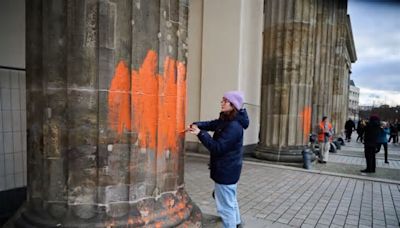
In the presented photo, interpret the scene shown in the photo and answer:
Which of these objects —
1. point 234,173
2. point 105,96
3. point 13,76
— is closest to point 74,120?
point 105,96

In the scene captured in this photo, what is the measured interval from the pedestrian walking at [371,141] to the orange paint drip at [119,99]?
350 inches

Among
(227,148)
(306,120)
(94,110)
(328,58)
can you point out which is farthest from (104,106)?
(328,58)

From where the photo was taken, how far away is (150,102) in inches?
113

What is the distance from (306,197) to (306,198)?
0.08 metres

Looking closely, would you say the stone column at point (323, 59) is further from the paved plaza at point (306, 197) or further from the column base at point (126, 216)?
the column base at point (126, 216)

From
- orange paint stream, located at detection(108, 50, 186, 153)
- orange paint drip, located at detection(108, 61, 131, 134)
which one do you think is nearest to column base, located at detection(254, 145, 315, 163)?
orange paint stream, located at detection(108, 50, 186, 153)

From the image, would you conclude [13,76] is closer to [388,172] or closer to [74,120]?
[74,120]

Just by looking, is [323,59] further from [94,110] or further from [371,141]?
[94,110]

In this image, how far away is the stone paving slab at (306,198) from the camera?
4.99 meters

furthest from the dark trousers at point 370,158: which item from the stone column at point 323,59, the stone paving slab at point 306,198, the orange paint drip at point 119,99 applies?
the orange paint drip at point 119,99

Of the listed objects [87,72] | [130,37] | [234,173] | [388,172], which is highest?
[130,37]

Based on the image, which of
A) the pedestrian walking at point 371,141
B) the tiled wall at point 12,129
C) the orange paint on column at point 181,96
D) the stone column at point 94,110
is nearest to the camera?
the stone column at point 94,110

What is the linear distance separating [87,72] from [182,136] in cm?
122

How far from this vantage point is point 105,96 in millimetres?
2641
